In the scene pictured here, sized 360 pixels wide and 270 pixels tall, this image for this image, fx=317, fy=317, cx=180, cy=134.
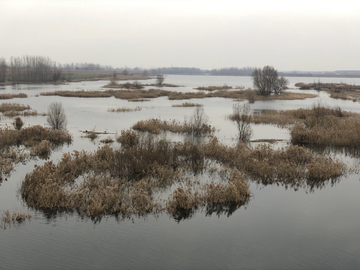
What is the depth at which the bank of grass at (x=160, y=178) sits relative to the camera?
11281 millimetres

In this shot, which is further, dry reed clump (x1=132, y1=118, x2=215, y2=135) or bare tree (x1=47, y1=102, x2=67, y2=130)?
bare tree (x1=47, y1=102, x2=67, y2=130)

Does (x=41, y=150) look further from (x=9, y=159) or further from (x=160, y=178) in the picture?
(x=160, y=178)

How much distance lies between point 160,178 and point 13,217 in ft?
19.8

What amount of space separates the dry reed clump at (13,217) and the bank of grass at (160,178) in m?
0.79

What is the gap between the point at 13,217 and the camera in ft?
34.0

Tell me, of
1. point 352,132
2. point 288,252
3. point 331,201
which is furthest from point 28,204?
point 352,132

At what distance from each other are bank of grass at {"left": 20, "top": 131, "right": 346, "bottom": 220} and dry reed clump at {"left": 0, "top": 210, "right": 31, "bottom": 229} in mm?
785

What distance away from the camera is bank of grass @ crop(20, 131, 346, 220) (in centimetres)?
1128

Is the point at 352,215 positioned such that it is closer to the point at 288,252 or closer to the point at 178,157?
the point at 288,252

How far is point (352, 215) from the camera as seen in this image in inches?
448

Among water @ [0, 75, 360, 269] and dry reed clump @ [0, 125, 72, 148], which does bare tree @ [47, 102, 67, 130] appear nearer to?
dry reed clump @ [0, 125, 72, 148]

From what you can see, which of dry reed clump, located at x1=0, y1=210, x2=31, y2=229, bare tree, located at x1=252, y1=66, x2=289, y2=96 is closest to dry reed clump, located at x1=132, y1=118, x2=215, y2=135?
dry reed clump, located at x1=0, y1=210, x2=31, y2=229

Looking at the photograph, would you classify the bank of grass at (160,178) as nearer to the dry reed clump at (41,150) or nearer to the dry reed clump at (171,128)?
the dry reed clump at (41,150)

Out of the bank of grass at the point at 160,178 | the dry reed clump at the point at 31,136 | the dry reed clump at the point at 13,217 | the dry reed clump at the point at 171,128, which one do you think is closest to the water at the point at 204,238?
the dry reed clump at the point at 13,217
